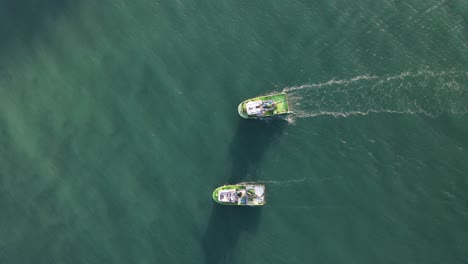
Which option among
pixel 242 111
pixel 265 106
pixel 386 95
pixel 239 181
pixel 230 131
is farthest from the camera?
pixel 230 131

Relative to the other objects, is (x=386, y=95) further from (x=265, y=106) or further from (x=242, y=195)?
(x=242, y=195)

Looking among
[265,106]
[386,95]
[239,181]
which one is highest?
[265,106]

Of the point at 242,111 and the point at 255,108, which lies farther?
the point at 242,111

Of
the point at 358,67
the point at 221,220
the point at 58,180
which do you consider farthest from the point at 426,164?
the point at 58,180

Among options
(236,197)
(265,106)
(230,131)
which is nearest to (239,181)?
(236,197)

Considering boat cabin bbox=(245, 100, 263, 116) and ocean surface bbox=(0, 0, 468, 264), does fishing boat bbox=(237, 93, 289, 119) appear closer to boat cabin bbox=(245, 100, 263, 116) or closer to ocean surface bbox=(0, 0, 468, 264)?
boat cabin bbox=(245, 100, 263, 116)

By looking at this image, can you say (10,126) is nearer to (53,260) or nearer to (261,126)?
(53,260)

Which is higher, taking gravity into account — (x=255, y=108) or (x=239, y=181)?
(x=255, y=108)
